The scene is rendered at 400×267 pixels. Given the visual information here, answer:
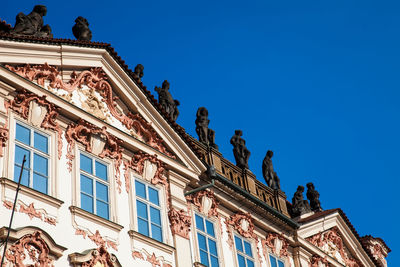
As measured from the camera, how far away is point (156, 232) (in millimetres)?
17641

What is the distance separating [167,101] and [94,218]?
19.6 ft

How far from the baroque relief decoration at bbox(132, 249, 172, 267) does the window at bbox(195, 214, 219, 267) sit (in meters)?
1.77

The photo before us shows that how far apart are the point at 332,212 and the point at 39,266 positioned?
13.4 metres

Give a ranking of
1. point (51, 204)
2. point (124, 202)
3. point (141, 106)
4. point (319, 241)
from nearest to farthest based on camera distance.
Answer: point (51, 204) → point (124, 202) → point (141, 106) → point (319, 241)

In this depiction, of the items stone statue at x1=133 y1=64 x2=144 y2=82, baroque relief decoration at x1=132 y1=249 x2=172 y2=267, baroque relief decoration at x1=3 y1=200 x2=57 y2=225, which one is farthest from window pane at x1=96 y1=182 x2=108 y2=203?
stone statue at x1=133 y1=64 x2=144 y2=82

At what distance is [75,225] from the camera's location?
603 inches

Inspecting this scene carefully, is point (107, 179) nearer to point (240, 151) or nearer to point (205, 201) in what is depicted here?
point (205, 201)

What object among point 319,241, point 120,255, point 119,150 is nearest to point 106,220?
point 120,255

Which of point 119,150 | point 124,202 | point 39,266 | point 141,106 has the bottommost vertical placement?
point 39,266

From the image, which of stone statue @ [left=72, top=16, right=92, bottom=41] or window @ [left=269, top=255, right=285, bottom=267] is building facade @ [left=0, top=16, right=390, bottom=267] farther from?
stone statue @ [left=72, top=16, right=92, bottom=41]

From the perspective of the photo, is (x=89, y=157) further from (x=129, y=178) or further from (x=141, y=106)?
(x=141, y=106)

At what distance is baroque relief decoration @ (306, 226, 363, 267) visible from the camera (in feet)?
80.0

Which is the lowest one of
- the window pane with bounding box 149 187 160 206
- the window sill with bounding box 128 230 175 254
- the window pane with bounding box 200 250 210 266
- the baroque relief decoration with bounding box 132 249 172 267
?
the baroque relief decoration with bounding box 132 249 172 267

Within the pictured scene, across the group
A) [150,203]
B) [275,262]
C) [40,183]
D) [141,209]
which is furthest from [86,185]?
[275,262]
